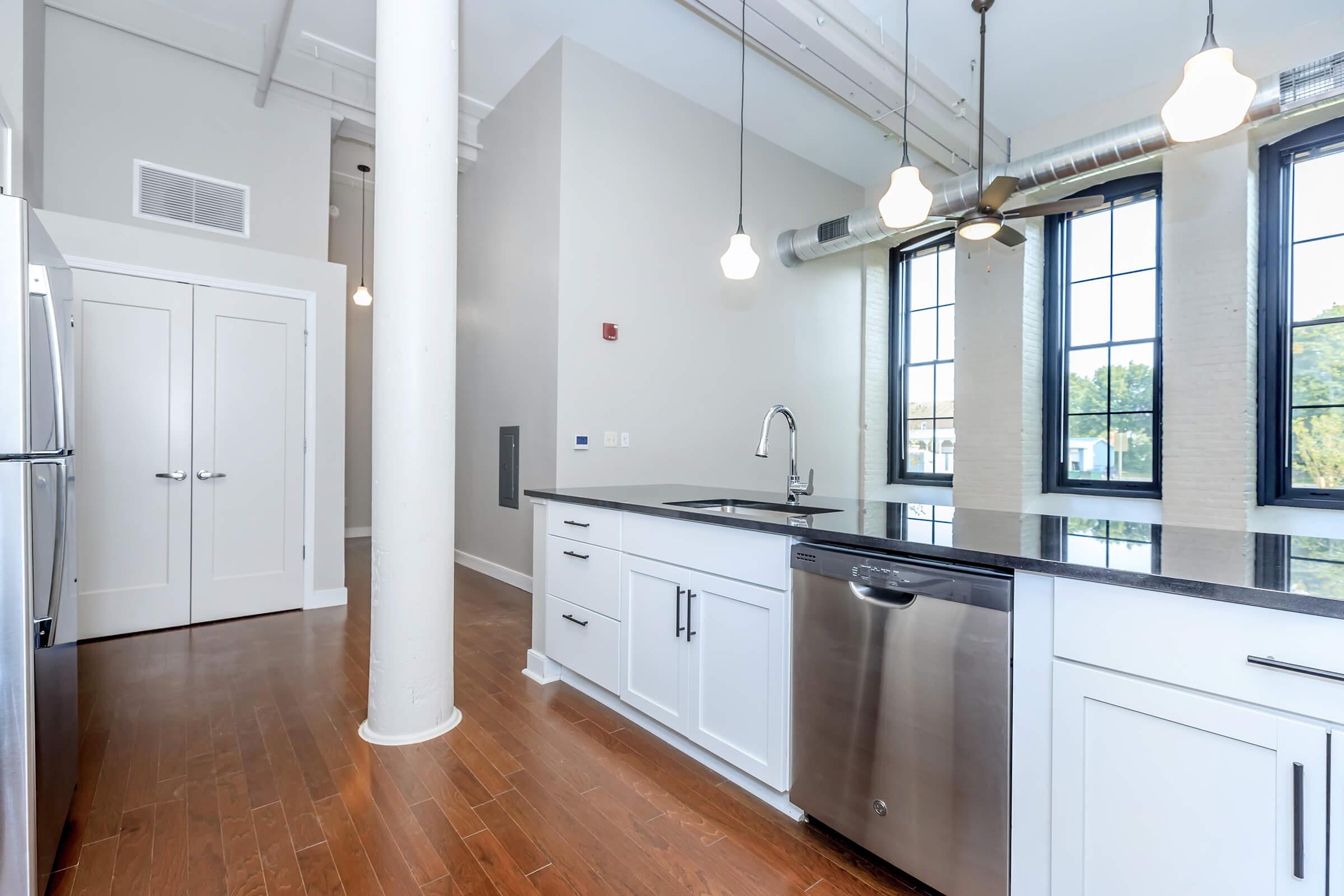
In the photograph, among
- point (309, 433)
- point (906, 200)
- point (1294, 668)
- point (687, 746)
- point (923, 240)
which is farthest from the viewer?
point (923, 240)

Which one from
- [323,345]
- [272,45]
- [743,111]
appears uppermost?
[743,111]

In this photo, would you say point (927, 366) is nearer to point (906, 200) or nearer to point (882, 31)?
point (882, 31)

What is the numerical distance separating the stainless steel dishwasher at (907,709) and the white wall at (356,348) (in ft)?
20.7

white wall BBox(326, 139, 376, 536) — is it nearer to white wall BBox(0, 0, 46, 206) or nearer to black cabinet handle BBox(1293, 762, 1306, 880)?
Result: white wall BBox(0, 0, 46, 206)

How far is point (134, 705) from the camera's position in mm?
2609

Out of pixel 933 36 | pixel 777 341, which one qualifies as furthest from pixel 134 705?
pixel 933 36

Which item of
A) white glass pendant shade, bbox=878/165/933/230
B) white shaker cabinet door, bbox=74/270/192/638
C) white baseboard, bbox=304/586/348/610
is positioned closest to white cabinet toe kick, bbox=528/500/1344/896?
white glass pendant shade, bbox=878/165/933/230

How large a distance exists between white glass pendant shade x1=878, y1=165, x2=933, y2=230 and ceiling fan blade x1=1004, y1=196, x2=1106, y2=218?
714 millimetres

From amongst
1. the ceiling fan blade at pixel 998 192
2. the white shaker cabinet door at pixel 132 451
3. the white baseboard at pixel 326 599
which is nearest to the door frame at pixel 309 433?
the white baseboard at pixel 326 599

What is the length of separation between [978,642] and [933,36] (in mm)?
4164

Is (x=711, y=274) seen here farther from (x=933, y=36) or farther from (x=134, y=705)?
(x=134, y=705)

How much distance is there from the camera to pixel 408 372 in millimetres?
2357

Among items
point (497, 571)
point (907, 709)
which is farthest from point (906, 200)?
point (497, 571)

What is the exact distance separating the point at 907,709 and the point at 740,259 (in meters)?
2.23
